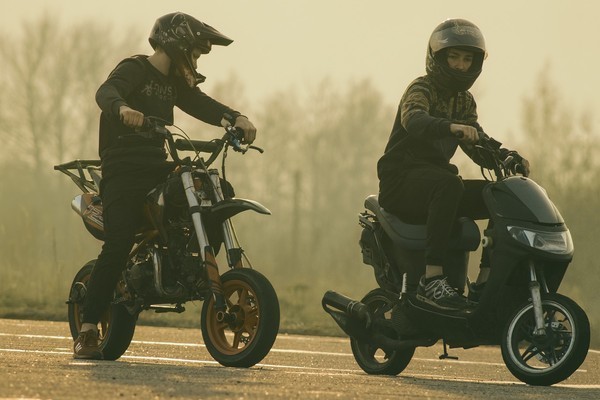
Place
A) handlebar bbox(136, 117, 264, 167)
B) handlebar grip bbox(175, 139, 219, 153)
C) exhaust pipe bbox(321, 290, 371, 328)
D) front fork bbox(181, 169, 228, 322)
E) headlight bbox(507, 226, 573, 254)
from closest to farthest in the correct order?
1. headlight bbox(507, 226, 573, 254)
2. front fork bbox(181, 169, 228, 322)
3. handlebar bbox(136, 117, 264, 167)
4. exhaust pipe bbox(321, 290, 371, 328)
5. handlebar grip bbox(175, 139, 219, 153)

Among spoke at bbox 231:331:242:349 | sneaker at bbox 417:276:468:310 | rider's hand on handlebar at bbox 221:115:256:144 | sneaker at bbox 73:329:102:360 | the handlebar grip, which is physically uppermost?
rider's hand on handlebar at bbox 221:115:256:144

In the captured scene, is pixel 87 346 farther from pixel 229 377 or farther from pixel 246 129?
pixel 229 377

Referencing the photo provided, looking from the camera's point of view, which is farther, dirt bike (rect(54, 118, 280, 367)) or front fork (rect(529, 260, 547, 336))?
dirt bike (rect(54, 118, 280, 367))

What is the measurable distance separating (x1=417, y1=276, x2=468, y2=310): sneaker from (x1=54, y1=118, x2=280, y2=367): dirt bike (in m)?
0.89

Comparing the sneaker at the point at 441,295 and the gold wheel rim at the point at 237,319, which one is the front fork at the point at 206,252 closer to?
the gold wheel rim at the point at 237,319

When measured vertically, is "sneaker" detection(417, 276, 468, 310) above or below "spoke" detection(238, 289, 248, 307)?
above

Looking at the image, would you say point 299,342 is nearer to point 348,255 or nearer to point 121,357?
point 121,357

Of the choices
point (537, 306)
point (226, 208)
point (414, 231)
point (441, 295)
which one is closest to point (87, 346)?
point (226, 208)

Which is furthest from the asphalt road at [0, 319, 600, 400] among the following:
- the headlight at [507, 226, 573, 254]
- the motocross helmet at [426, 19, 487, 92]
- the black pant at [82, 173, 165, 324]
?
the motocross helmet at [426, 19, 487, 92]

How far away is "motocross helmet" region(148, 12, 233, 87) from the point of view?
9023 millimetres

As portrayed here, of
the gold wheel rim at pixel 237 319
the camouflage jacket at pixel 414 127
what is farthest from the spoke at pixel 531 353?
the gold wheel rim at pixel 237 319

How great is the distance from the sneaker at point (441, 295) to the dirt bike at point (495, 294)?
0.14ft

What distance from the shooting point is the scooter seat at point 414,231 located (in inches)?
328

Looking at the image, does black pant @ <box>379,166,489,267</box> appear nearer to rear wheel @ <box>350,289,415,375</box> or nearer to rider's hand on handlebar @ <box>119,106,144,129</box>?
rear wheel @ <box>350,289,415,375</box>
